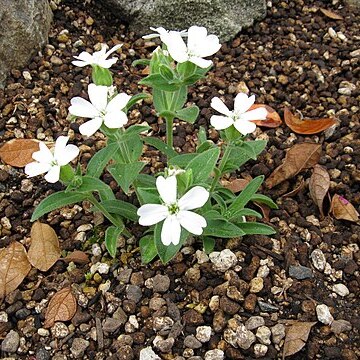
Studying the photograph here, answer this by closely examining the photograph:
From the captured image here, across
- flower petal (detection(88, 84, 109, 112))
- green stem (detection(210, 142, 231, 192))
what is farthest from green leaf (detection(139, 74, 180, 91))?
green stem (detection(210, 142, 231, 192))

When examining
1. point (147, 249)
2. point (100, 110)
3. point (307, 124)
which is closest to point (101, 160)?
point (100, 110)

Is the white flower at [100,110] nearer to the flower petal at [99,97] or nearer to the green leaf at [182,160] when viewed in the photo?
the flower petal at [99,97]

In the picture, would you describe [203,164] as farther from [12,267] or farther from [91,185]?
[12,267]

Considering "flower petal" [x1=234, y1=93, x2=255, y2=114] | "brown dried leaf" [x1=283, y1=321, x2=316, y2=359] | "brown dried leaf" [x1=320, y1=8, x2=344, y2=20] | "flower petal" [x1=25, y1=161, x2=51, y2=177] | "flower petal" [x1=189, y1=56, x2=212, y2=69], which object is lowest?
"brown dried leaf" [x1=283, y1=321, x2=316, y2=359]

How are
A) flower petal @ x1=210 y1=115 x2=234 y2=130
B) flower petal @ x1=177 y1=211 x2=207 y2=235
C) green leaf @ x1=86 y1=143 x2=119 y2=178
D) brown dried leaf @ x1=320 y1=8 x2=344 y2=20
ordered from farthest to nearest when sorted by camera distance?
brown dried leaf @ x1=320 y1=8 x2=344 y2=20 → green leaf @ x1=86 y1=143 x2=119 y2=178 → flower petal @ x1=210 y1=115 x2=234 y2=130 → flower petal @ x1=177 y1=211 x2=207 y2=235

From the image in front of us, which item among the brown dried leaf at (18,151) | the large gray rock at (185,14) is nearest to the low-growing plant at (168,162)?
the brown dried leaf at (18,151)

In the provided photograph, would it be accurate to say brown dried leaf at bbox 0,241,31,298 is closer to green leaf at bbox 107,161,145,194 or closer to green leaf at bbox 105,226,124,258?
green leaf at bbox 105,226,124,258

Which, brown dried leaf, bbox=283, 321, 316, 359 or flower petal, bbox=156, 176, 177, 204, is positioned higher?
flower petal, bbox=156, 176, 177, 204
